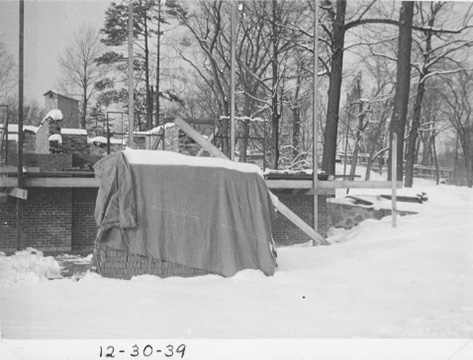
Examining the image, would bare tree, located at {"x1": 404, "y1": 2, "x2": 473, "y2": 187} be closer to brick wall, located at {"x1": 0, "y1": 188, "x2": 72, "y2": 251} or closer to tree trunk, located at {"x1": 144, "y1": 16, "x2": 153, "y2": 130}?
tree trunk, located at {"x1": 144, "y1": 16, "x2": 153, "y2": 130}

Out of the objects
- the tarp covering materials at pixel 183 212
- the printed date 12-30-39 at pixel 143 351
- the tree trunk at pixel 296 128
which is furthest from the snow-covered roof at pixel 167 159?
the tree trunk at pixel 296 128

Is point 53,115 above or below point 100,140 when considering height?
above

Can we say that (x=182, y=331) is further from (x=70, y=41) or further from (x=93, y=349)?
(x=70, y=41)

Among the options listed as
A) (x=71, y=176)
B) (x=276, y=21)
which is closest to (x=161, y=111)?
(x=71, y=176)

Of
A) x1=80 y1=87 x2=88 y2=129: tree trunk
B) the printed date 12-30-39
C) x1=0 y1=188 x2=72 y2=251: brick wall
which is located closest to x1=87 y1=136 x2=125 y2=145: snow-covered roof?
x1=80 y1=87 x2=88 y2=129: tree trunk

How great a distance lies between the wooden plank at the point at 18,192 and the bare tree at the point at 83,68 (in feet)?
10.6

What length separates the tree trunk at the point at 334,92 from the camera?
48.8ft

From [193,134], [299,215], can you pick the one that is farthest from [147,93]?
[193,134]

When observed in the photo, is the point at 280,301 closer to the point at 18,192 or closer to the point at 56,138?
the point at 18,192

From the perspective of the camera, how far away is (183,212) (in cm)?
620

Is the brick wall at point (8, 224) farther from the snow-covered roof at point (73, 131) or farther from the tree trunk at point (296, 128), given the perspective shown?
the tree trunk at point (296, 128)

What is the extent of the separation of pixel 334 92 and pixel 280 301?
427 inches

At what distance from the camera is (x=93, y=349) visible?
3674 mm

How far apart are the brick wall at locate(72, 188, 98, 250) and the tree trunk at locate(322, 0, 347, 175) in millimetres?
6819
